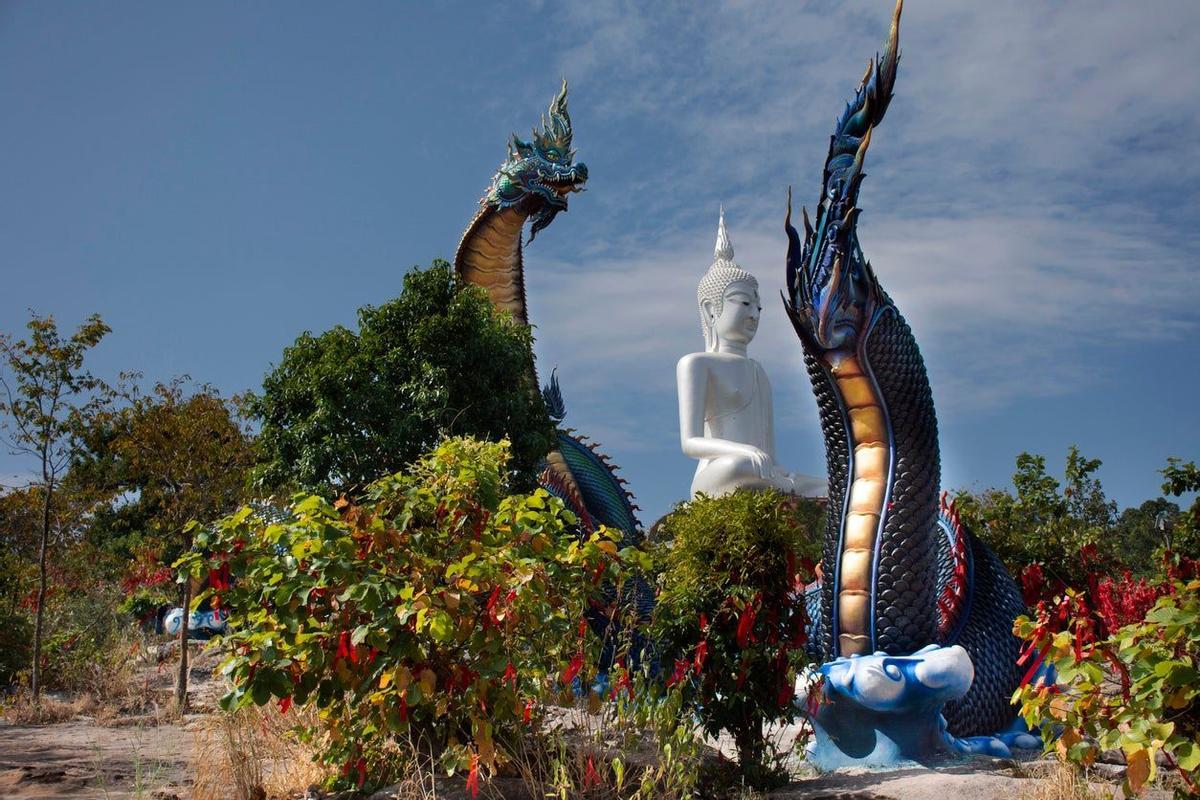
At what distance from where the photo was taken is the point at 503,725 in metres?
5.55

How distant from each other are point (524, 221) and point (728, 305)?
308cm

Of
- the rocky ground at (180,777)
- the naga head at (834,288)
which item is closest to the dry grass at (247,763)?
the rocky ground at (180,777)

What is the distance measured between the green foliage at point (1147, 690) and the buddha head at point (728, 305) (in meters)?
10.2

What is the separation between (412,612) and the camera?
4.88 meters

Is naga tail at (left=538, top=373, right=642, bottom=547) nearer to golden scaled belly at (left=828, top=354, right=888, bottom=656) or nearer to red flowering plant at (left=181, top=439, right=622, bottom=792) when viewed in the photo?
golden scaled belly at (left=828, top=354, right=888, bottom=656)

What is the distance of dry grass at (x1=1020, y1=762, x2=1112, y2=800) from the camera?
5250 mm

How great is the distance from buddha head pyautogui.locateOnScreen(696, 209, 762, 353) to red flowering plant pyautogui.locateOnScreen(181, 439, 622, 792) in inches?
366

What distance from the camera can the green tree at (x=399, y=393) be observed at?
1177cm

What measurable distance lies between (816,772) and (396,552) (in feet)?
11.6

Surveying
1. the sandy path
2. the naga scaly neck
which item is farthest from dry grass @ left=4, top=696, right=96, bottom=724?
the naga scaly neck

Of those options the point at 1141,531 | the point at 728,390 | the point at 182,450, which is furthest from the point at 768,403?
the point at 1141,531

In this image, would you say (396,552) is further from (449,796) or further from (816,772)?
(816,772)

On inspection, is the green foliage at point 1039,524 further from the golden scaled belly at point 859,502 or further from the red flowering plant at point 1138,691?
the red flowering plant at point 1138,691

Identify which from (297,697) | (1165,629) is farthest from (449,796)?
(1165,629)
